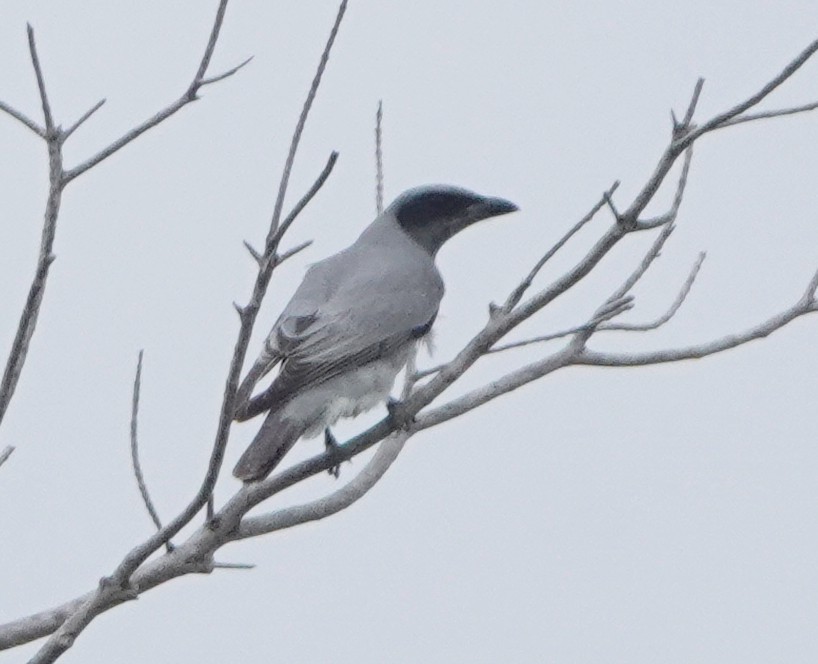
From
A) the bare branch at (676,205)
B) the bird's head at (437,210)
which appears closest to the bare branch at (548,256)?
the bare branch at (676,205)

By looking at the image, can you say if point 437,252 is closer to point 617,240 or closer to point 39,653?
point 617,240

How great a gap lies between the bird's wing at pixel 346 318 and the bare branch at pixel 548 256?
136cm

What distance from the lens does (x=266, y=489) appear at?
377 centimetres

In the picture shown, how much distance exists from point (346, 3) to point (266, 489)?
1.32 metres

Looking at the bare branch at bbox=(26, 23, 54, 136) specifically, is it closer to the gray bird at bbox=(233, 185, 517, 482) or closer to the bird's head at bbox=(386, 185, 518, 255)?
A: the gray bird at bbox=(233, 185, 517, 482)

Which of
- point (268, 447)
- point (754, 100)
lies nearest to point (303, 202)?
point (754, 100)

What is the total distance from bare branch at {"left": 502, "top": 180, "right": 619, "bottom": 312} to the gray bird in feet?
3.48

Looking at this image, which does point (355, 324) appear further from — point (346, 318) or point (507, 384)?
point (507, 384)

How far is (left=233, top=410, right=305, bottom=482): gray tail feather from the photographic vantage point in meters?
4.28

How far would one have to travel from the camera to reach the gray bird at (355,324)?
15.7 feet

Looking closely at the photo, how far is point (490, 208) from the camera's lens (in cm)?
654

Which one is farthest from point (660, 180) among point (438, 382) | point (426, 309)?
point (426, 309)

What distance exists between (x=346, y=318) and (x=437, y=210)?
48.8 inches

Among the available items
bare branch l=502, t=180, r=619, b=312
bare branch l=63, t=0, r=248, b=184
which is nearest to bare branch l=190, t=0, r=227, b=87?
bare branch l=63, t=0, r=248, b=184
